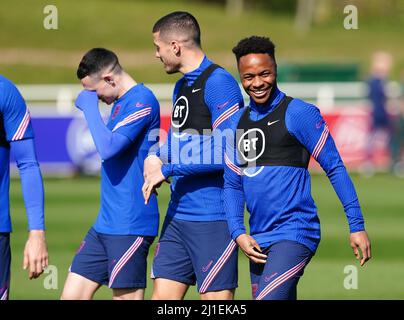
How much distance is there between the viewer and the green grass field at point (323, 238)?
10.6m

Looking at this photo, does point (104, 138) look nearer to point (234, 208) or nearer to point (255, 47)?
point (234, 208)

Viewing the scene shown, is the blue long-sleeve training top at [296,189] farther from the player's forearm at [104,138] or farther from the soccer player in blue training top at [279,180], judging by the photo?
the player's forearm at [104,138]

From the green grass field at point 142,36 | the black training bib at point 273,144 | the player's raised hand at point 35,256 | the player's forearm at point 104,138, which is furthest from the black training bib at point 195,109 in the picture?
the green grass field at point 142,36

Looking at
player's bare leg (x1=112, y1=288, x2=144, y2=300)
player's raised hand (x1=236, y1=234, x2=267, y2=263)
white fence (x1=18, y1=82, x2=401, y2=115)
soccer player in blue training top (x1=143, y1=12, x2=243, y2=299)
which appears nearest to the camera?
player's raised hand (x1=236, y1=234, x2=267, y2=263)

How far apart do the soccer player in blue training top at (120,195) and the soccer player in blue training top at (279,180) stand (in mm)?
→ 1079

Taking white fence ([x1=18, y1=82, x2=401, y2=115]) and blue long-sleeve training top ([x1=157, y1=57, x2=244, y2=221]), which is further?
white fence ([x1=18, y1=82, x2=401, y2=115])

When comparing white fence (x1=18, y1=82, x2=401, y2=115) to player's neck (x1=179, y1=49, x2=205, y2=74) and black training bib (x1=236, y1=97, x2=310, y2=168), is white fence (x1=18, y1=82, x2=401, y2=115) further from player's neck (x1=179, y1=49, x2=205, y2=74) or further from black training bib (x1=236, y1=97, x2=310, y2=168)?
black training bib (x1=236, y1=97, x2=310, y2=168)

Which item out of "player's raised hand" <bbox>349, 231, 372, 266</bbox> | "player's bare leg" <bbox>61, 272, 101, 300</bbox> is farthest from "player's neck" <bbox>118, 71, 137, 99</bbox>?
"player's raised hand" <bbox>349, 231, 372, 266</bbox>

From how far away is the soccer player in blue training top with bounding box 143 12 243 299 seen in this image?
725cm

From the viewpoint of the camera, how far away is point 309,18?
183ft

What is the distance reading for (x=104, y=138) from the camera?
7297 millimetres

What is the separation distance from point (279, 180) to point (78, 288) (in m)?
1.90

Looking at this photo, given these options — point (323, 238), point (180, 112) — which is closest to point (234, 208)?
point (180, 112)

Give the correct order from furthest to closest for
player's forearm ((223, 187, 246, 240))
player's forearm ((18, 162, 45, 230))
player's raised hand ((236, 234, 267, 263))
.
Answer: player's forearm ((223, 187, 246, 240)) < player's raised hand ((236, 234, 267, 263)) < player's forearm ((18, 162, 45, 230))
